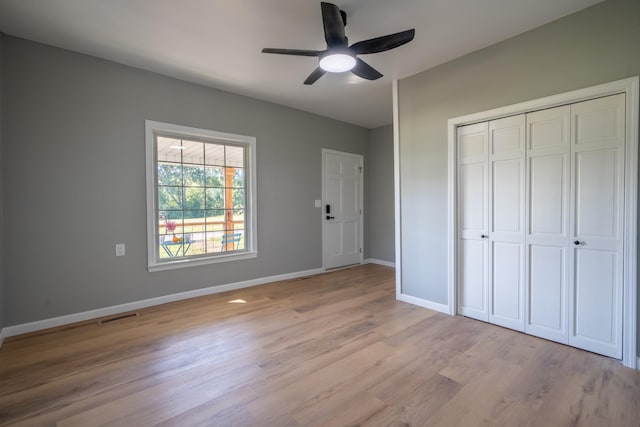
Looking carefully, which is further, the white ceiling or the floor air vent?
the floor air vent

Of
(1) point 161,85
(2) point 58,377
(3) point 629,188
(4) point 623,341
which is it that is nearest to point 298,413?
(2) point 58,377

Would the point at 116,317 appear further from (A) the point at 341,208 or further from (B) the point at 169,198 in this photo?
(A) the point at 341,208

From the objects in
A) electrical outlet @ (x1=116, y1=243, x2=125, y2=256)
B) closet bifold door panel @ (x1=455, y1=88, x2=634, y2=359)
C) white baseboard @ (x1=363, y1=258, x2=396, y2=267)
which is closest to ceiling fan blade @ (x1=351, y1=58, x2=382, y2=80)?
closet bifold door panel @ (x1=455, y1=88, x2=634, y2=359)

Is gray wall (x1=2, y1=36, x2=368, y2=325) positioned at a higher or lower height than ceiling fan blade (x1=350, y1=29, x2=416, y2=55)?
lower

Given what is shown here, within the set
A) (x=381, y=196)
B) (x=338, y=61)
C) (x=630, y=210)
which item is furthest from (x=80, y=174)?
(x=630, y=210)

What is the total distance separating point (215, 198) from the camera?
4109 millimetres

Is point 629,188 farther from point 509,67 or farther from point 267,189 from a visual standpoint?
point 267,189

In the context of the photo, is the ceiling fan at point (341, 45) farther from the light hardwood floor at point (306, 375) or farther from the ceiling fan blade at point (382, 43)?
the light hardwood floor at point (306, 375)

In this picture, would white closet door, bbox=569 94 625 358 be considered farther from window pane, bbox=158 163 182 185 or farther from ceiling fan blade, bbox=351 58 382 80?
window pane, bbox=158 163 182 185

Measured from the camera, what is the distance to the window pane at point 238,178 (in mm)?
4301

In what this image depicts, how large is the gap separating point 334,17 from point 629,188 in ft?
7.98

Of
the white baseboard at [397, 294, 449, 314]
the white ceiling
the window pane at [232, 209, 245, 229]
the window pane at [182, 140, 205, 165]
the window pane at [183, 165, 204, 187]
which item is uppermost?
the white ceiling

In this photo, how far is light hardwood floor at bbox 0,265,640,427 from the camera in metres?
1.71

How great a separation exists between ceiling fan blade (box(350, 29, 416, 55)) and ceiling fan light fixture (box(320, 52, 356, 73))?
0.24 ft
